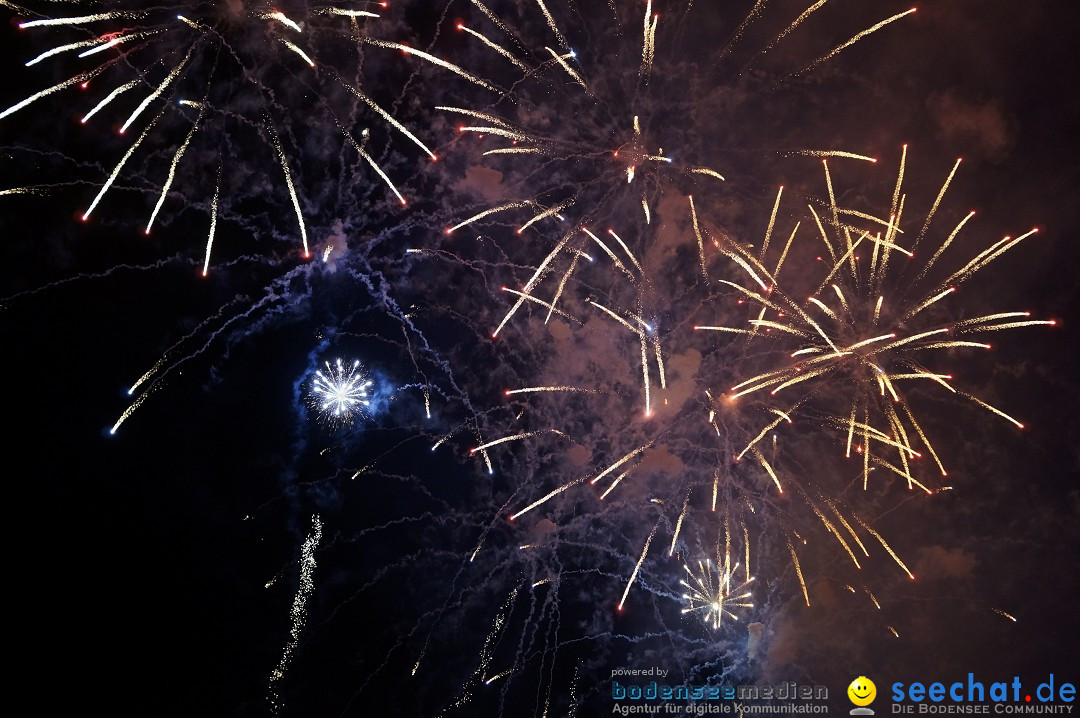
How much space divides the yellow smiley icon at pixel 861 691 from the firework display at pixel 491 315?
347 centimetres

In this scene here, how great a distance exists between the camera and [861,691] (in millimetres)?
13578

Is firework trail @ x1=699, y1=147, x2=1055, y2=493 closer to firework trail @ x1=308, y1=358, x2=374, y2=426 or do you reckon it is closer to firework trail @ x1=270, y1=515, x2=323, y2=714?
firework trail @ x1=308, y1=358, x2=374, y2=426

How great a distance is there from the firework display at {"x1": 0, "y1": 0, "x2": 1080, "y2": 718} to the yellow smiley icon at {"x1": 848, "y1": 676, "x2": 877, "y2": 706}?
3472 mm

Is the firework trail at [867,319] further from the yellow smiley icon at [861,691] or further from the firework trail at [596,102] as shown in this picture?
the yellow smiley icon at [861,691]

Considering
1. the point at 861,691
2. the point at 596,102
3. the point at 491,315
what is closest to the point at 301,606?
the point at 491,315

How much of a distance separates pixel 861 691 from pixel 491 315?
1162 cm

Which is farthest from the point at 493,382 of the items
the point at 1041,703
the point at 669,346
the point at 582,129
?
the point at 1041,703

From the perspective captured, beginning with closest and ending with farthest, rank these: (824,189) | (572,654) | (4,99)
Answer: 1. (4,99)
2. (824,189)
3. (572,654)

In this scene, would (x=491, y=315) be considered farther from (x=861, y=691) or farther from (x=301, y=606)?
(x=861, y=691)

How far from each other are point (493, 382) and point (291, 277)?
4.26 metres

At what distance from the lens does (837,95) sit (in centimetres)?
1171

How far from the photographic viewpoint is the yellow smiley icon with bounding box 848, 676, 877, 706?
44.4 ft

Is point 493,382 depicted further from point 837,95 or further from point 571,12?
point 837,95

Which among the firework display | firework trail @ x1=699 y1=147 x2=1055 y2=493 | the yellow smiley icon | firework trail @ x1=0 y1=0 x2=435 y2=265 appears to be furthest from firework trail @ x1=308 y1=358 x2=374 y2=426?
the yellow smiley icon
